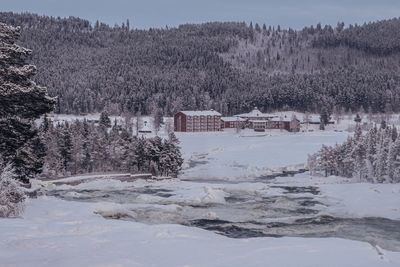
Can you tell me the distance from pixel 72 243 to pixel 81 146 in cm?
6267

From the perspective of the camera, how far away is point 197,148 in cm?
10912

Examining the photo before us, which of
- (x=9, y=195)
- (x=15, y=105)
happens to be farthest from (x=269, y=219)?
(x=15, y=105)

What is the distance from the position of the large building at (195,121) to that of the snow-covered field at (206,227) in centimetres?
7336

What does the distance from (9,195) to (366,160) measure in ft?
209

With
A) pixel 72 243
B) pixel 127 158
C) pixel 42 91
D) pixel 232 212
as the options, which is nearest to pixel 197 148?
pixel 127 158

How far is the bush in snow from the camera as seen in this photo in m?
18.9

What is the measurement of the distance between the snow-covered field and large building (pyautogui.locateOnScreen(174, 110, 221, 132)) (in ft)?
241

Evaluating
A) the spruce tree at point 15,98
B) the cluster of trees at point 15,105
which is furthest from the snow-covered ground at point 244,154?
the spruce tree at point 15,98

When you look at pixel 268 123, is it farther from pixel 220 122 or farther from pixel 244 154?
pixel 244 154

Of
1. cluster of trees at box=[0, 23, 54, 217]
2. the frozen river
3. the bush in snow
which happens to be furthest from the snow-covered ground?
the bush in snow

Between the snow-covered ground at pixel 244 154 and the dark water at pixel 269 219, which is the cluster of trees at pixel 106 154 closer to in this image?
the snow-covered ground at pixel 244 154

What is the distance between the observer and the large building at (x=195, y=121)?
479ft

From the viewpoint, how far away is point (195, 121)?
147500 mm

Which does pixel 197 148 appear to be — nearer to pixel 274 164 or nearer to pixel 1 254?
pixel 274 164
